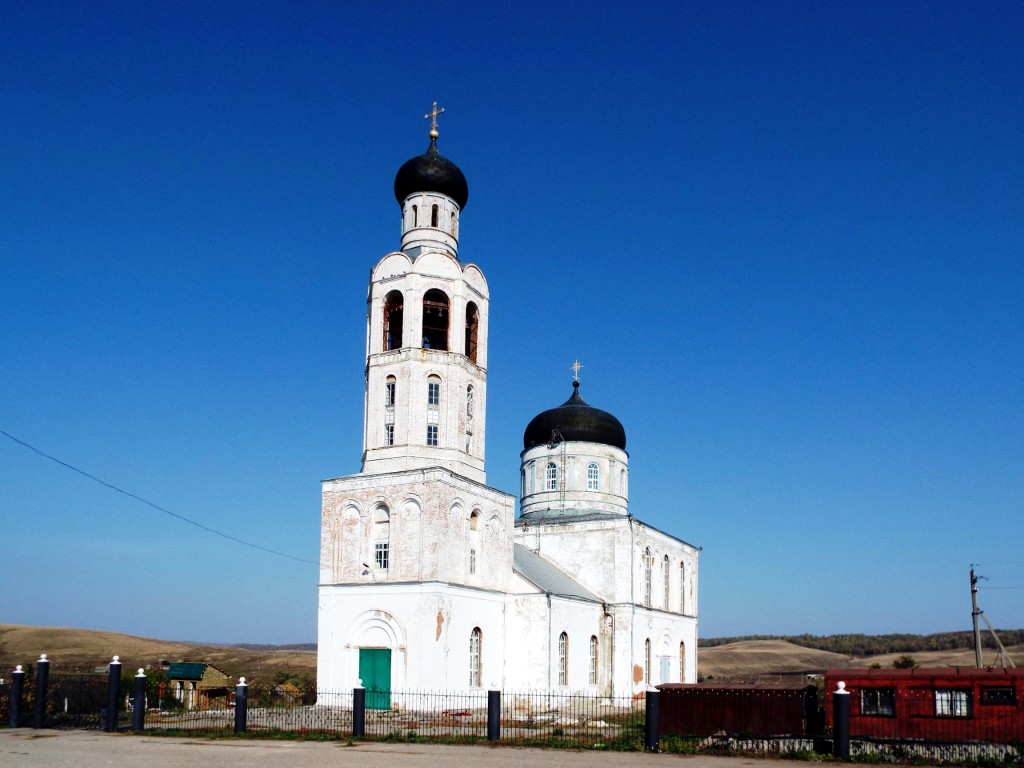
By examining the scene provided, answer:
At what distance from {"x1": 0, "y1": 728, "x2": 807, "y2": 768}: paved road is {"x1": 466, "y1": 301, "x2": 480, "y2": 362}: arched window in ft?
52.1

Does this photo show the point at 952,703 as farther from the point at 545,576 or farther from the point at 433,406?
the point at 545,576

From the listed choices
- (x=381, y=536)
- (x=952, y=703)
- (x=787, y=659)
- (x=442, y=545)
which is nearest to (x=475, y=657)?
(x=442, y=545)

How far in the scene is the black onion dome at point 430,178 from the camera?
34719 mm

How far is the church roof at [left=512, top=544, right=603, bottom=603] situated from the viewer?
35.2m

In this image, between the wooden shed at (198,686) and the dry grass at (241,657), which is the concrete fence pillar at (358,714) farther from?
the dry grass at (241,657)

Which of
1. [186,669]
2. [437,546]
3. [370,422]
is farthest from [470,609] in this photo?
[186,669]

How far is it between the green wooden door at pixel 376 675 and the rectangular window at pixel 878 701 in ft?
46.0

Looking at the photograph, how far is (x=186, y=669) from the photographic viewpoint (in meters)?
32.2

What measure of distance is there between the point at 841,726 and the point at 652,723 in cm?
378

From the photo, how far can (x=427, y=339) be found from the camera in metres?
34.5

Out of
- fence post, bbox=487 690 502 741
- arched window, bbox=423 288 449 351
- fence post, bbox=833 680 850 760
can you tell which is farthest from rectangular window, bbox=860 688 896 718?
arched window, bbox=423 288 449 351

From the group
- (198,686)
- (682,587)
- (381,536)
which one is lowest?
(198,686)

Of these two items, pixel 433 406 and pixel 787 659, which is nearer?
pixel 433 406

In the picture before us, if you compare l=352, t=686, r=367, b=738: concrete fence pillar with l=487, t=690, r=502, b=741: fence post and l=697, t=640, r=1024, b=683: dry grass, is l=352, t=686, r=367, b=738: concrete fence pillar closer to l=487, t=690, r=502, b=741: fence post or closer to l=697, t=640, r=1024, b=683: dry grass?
l=487, t=690, r=502, b=741: fence post
